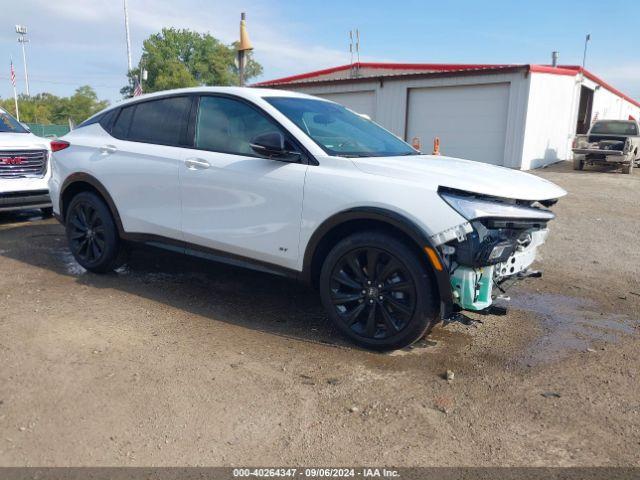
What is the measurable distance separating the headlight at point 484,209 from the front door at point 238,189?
1107 millimetres

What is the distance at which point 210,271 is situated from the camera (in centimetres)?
577

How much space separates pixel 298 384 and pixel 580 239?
6.04m

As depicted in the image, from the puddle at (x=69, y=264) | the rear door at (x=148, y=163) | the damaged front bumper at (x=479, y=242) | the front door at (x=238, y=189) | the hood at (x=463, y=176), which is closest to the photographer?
the damaged front bumper at (x=479, y=242)

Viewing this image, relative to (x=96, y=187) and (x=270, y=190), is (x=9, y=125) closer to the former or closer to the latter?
(x=96, y=187)

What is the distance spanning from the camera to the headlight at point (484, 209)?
3.39 m

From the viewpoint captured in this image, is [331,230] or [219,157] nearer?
[331,230]

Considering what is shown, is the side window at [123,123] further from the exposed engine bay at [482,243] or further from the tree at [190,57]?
the tree at [190,57]

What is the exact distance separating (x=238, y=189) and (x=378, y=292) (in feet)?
4.54

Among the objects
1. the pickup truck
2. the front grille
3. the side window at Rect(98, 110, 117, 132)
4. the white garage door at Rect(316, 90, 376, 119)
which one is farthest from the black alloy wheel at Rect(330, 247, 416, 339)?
the white garage door at Rect(316, 90, 376, 119)

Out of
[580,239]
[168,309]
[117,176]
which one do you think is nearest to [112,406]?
[168,309]

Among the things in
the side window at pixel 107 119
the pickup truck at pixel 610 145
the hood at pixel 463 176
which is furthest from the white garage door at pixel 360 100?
the hood at pixel 463 176

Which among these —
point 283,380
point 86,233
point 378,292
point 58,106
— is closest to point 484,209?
point 378,292

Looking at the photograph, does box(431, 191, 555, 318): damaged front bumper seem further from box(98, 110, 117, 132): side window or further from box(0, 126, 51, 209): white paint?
box(0, 126, 51, 209): white paint

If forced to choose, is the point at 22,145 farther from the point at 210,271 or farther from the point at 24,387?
the point at 24,387
